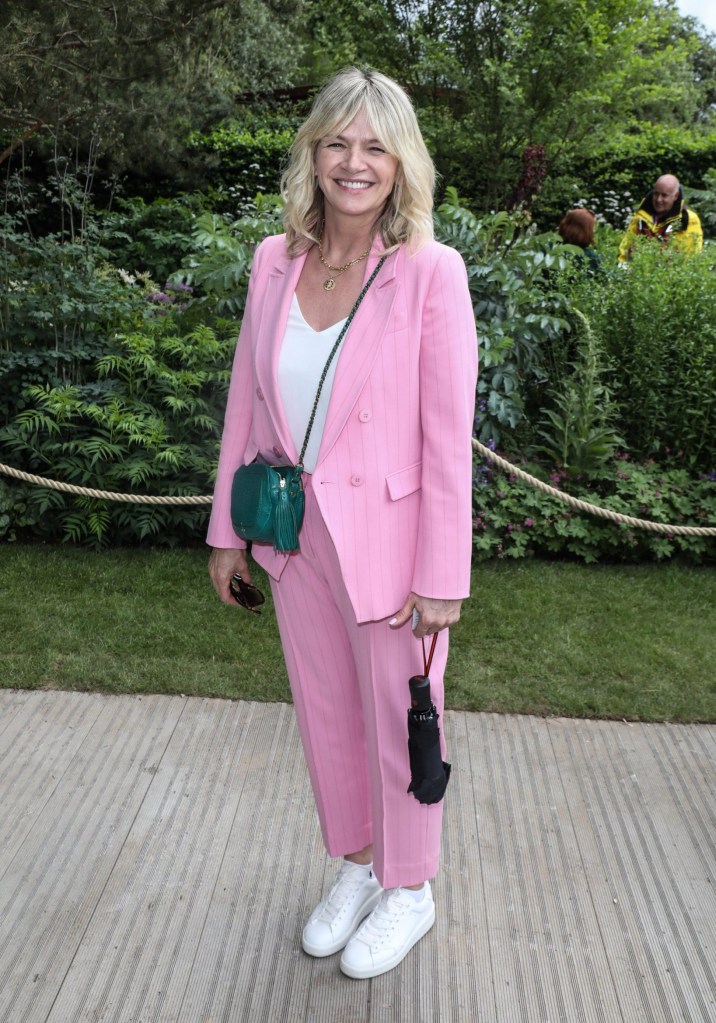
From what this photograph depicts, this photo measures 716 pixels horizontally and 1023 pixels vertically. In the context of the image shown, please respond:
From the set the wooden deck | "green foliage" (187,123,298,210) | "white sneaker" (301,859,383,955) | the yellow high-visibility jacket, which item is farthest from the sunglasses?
"green foliage" (187,123,298,210)

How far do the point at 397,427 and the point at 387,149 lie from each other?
585mm

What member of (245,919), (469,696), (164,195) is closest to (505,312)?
(469,696)

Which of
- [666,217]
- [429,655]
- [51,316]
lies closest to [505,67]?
[666,217]

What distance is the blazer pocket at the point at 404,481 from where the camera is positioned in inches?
79.0

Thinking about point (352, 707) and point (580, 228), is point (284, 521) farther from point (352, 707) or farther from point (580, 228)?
point (580, 228)

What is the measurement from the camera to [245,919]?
8.29ft

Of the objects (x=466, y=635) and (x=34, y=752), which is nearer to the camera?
(x=34, y=752)

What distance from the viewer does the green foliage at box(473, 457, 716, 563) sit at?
509 cm

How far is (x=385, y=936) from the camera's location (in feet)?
7.75

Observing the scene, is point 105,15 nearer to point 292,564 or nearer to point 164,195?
point 292,564

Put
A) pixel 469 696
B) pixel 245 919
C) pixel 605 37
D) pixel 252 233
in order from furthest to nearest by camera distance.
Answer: pixel 605 37
pixel 252 233
pixel 469 696
pixel 245 919

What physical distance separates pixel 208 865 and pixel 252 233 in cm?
401

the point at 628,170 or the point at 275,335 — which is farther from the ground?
the point at 275,335

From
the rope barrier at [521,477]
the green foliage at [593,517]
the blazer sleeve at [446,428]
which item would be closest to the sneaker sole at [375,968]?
the blazer sleeve at [446,428]
